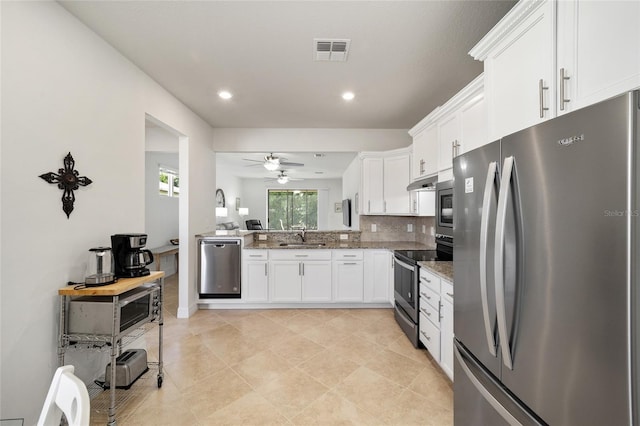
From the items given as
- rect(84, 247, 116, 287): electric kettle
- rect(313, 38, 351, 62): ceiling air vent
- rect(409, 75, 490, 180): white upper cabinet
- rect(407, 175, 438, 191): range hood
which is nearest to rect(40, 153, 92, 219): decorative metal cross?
rect(84, 247, 116, 287): electric kettle

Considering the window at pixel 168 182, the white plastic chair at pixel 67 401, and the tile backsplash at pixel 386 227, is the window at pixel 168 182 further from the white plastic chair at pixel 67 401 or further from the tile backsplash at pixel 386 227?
the white plastic chair at pixel 67 401

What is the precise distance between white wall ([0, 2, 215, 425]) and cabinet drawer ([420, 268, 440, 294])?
2.72 meters

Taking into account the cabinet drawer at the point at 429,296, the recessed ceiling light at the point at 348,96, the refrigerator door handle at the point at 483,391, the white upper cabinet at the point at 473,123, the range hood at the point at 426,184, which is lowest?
the refrigerator door handle at the point at 483,391

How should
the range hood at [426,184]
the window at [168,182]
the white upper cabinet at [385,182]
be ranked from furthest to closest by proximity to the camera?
1. the window at [168,182]
2. the white upper cabinet at [385,182]
3. the range hood at [426,184]

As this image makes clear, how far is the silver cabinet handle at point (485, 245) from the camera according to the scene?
1197 millimetres

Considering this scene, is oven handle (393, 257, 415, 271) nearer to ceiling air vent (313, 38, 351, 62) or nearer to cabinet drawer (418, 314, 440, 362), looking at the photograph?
cabinet drawer (418, 314, 440, 362)

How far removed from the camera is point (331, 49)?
2.20 meters

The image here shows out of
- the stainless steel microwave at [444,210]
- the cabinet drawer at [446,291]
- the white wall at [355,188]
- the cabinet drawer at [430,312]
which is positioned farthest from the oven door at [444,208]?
the white wall at [355,188]

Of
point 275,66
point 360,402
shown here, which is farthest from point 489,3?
point 360,402

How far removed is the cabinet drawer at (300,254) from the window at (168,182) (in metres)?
3.20

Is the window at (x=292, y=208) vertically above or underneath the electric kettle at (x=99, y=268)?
above

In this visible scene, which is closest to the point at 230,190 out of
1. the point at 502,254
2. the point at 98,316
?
the point at 98,316

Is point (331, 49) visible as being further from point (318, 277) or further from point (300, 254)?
point (318, 277)

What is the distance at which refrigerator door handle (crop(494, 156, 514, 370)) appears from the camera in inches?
42.9
